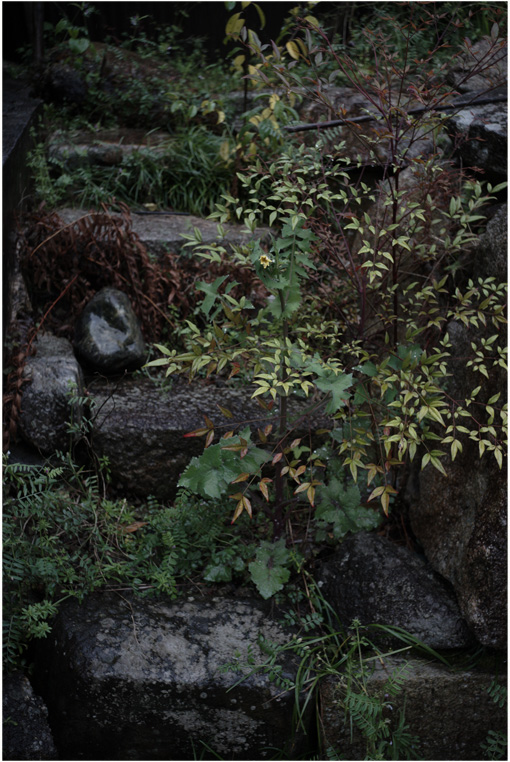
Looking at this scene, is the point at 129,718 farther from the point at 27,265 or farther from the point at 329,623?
the point at 27,265

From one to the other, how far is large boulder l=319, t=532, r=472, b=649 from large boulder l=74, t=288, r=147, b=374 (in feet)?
4.90

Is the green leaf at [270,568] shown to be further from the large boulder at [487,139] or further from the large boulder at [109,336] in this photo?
the large boulder at [487,139]

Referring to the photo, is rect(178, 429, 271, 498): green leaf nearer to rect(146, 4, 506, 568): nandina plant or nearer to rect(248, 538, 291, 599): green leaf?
rect(146, 4, 506, 568): nandina plant

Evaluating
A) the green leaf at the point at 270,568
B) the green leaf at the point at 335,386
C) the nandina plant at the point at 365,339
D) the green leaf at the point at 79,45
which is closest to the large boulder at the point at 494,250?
the nandina plant at the point at 365,339

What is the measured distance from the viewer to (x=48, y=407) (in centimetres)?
326

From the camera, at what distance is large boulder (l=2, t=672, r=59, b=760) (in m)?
2.47

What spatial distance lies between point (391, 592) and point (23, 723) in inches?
58.0

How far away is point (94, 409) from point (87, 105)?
2.96m

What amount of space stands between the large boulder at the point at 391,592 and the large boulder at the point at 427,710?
0.44 ft

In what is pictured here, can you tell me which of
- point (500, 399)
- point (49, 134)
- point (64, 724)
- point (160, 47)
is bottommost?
point (64, 724)

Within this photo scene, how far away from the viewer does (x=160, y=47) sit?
221 inches

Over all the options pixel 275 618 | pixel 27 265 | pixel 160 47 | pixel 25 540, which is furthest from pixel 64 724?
pixel 160 47

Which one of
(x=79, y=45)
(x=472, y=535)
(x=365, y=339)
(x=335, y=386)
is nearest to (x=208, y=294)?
(x=335, y=386)

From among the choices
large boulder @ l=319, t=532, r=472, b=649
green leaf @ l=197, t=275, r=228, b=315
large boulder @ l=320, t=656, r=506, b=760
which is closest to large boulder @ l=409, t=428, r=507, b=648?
large boulder @ l=319, t=532, r=472, b=649
